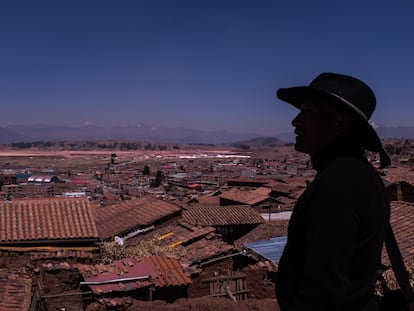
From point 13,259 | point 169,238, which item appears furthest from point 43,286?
point 169,238

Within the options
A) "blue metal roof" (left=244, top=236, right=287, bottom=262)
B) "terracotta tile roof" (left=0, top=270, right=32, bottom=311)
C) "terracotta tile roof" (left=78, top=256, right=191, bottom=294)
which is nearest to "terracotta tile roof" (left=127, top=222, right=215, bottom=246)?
"blue metal roof" (left=244, top=236, right=287, bottom=262)

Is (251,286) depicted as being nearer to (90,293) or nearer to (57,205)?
(90,293)

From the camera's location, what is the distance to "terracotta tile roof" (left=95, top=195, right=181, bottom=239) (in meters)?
14.2

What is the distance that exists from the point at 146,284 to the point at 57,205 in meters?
5.27

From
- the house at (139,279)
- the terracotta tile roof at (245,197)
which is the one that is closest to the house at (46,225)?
the house at (139,279)

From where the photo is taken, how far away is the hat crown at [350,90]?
5.14 feet

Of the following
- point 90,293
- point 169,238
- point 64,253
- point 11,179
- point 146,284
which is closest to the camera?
point 90,293

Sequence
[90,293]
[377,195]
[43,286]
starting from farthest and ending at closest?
[43,286] < [90,293] < [377,195]

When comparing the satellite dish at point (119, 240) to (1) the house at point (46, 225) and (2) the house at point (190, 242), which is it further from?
(1) the house at point (46, 225)

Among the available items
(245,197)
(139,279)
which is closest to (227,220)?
(245,197)

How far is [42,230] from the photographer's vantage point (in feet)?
35.1

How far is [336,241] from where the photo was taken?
1.38 m

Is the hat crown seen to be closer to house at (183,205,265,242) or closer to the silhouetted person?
the silhouetted person

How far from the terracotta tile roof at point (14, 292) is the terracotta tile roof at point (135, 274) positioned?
0.90 m
